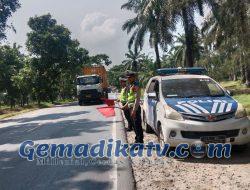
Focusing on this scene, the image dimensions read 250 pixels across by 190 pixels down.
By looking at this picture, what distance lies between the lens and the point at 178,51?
76.7 metres

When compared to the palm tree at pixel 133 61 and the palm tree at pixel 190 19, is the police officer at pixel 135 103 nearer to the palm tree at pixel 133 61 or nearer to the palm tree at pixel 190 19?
the palm tree at pixel 190 19

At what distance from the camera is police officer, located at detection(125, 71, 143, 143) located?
9.94 meters

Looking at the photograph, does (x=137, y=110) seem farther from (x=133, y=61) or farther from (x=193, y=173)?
(x=133, y=61)

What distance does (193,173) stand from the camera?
290 inches

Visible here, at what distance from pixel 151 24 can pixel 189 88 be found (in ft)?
101

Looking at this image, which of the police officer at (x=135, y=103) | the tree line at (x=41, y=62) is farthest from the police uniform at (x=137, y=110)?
the tree line at (x=41, y=62)

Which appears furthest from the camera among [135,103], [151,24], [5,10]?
[151,24]

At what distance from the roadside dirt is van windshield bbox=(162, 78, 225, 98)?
1.56 metres

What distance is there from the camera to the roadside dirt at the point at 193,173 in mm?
6586

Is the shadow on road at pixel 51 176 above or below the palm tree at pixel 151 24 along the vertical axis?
below

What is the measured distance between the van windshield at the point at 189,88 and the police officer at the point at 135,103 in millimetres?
655

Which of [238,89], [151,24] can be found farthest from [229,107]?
[151,24]

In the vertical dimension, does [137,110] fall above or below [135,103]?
below

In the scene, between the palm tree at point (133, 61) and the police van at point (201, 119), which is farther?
the palm tree at point (133, 61)
